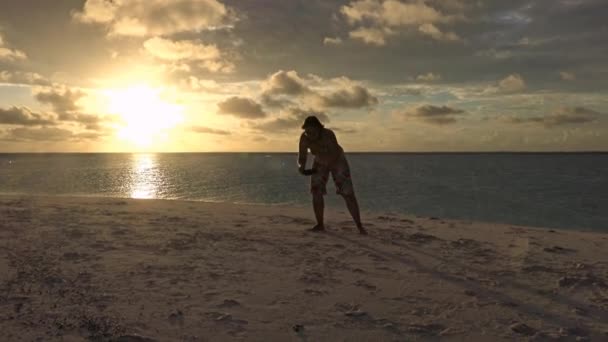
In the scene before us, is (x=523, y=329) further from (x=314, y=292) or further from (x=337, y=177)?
(x=337, y=177)

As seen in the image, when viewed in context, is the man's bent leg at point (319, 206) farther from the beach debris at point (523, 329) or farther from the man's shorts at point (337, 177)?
the beach debris at point (523, 329)

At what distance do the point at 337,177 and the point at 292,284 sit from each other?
3.28m

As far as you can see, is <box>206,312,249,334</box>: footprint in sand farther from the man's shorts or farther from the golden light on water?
the golden light on water

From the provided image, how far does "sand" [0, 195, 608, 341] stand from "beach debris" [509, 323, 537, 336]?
0.06 ft

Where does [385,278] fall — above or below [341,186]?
below

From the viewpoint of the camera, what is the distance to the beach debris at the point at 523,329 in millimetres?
3496

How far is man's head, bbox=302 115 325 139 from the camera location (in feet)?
24.1

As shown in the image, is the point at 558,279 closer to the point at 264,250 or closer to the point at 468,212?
the point at 264,250

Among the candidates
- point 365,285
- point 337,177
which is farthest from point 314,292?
point 337,177

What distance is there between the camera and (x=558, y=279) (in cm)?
500

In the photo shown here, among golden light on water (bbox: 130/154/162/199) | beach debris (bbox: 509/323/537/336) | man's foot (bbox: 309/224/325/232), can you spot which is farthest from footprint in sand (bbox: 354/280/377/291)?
golden light on water (bbox: 130/154/162/199)

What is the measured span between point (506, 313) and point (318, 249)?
2.96 metres

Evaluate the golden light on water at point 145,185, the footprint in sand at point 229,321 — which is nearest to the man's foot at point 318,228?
the footprint in sand at point 229,321

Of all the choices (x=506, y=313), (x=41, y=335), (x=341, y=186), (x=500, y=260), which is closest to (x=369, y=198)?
(x=341, y=186)
